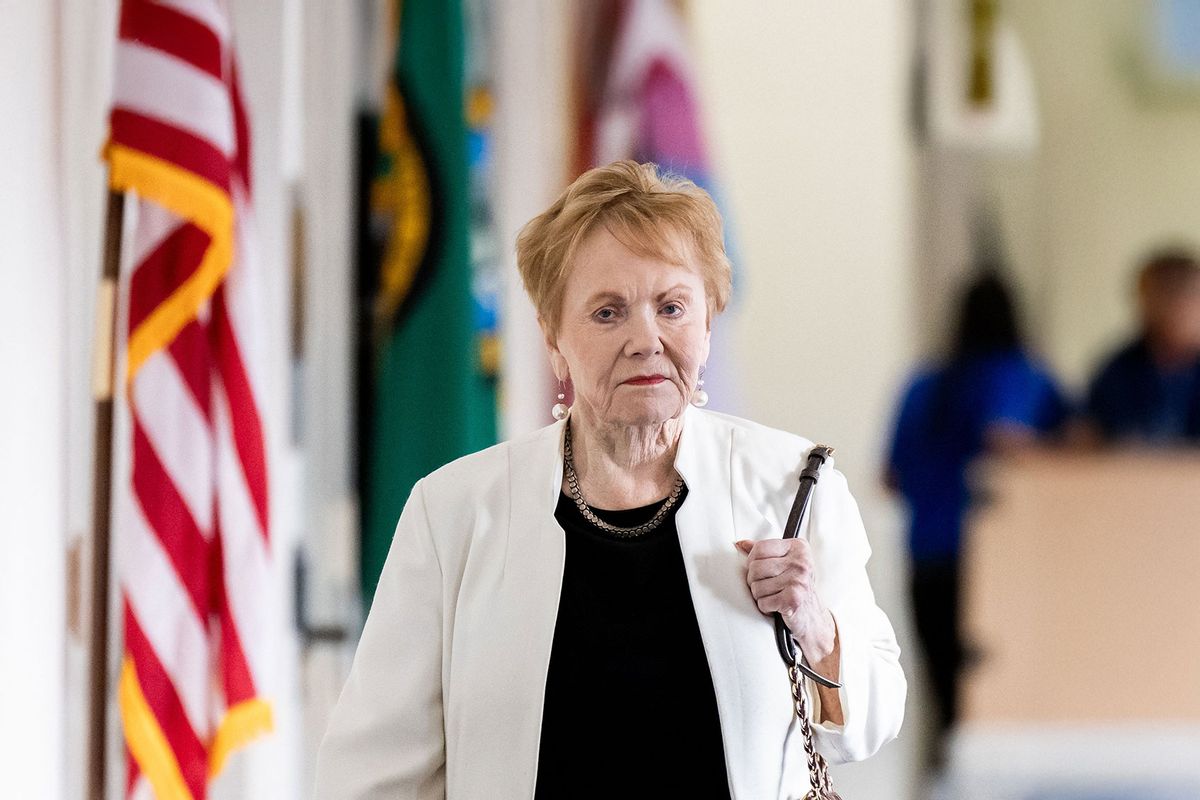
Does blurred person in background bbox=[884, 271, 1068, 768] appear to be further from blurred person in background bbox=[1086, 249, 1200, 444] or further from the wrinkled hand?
the wrinkled hand

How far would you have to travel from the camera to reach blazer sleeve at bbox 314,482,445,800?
973mm

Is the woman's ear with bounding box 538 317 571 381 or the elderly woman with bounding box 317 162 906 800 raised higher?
the woman's ear with bounding box 538 317 571 381

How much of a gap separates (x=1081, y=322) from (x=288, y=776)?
2.07 metres

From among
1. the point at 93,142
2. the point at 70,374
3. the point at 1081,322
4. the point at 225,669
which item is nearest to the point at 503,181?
the point at 93,142

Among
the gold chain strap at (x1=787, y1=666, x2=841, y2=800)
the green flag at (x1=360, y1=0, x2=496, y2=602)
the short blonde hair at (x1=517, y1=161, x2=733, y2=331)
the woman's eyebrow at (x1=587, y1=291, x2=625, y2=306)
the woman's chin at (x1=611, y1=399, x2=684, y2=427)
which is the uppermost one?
the green flag at (x1=360, y1=0, x2=496, y2=602)

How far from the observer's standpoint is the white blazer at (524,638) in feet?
3.12

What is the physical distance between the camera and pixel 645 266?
96 centimetres

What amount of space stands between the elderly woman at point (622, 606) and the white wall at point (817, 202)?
2142 mm

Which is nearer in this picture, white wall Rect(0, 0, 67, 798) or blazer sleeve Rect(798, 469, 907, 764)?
blazer sleeve Rect(798, 469, 907, 764)

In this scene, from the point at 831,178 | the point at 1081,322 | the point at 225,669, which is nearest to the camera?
the point at 225,669

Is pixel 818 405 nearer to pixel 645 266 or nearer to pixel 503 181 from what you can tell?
pixel 503 181

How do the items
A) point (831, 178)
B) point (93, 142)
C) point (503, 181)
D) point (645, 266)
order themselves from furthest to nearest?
point (831, 178), point (503, 181), point (93, 142), point (645, 266)

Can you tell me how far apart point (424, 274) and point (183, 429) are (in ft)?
1.92

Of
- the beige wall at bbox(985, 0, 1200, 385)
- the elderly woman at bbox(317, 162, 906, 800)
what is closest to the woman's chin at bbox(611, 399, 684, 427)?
→ the elderly woman at bbox(317, 162, 906, 800)
